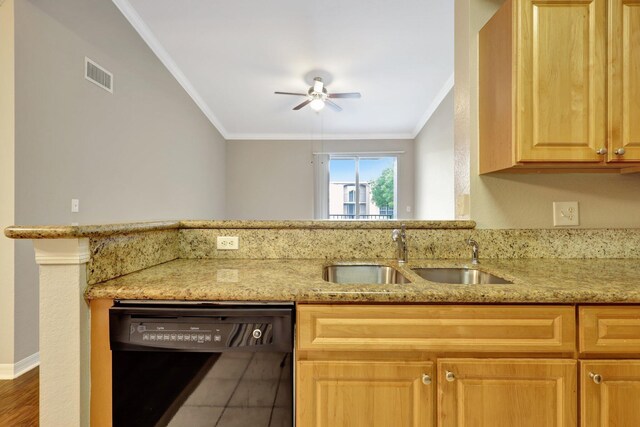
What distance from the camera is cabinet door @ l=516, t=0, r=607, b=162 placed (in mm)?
1169

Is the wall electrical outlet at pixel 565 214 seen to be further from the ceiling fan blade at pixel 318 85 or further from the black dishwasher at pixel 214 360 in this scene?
the ceiling fan blade at pixel 318 85

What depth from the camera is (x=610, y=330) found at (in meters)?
0.91

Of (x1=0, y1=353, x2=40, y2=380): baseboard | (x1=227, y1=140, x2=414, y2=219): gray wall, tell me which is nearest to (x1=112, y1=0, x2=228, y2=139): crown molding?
(x1=227, y1=140, x2=414, y2=219): gray wall

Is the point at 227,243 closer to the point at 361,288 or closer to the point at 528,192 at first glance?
the point at 361,288

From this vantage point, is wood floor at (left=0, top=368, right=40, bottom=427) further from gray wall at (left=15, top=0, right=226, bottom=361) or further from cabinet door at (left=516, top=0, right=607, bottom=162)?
cabinet door at (left=516, top=0, right=607, bottom=162)

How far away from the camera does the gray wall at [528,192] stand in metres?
1.49

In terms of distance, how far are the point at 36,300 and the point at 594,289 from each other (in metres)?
3.05

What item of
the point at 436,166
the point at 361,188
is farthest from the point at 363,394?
the point at 361,188

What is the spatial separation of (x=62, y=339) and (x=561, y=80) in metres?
1.94

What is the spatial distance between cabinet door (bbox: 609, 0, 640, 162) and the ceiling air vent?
3422 millimetres

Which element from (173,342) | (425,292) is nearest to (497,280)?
(425,292)

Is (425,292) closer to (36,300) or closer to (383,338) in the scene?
(383,338)

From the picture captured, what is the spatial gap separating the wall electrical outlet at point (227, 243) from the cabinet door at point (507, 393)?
40.9 inches

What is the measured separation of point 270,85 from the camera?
14.9 ft
